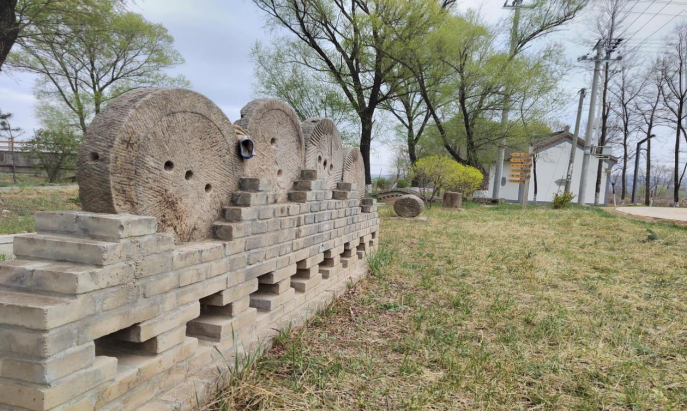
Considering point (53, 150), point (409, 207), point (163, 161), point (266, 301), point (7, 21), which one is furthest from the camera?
point (53, 150)

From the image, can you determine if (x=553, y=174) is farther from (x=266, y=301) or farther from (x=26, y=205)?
(x=266, y=301)

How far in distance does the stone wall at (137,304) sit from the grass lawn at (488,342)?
0.82 feet

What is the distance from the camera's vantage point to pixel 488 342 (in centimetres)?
290

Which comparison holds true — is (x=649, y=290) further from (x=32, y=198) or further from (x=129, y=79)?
(x=129, y=79)

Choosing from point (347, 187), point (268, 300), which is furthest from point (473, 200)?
point (268, 300)

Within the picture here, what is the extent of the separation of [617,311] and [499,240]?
155 inches

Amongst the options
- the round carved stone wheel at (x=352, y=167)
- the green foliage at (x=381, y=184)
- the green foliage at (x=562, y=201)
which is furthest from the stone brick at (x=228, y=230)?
the green foliage at (x=381, y=184)

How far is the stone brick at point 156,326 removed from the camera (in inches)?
67.2

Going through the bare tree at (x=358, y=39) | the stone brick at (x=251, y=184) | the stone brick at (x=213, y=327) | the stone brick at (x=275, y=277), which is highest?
the bare tree at (x=358, y=39)

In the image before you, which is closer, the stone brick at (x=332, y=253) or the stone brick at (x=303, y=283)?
the stone brick at (x=303, y=283)

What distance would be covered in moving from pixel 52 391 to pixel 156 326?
0.47 m

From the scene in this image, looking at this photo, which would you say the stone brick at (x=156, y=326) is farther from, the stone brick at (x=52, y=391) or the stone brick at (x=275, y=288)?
the stone brick at (x=275, y=288)

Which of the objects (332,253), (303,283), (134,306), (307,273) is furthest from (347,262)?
(134,306)

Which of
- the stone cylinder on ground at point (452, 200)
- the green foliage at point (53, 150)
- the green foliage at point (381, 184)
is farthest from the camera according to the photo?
the green foliage at point (381, 184)
